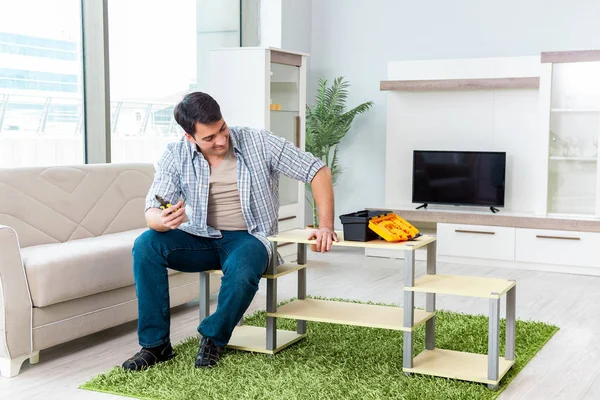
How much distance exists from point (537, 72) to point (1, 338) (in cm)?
435

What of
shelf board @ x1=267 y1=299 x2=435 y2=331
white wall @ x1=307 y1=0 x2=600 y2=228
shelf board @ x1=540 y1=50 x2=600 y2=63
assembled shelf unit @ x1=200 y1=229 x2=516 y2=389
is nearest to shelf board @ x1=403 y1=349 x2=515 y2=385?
assembled shelf unit @ x1=200 y1=229 x2=516 y2=389

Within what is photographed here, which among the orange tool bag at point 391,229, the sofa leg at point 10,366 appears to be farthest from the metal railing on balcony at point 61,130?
the orange tool bag at point 391,229

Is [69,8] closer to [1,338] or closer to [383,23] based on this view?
[1,338]

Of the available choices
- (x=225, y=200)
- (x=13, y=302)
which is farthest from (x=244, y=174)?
(x=13, y=302)

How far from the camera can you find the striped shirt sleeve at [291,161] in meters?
3.40

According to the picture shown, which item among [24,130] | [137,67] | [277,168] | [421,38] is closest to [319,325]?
[277,168]

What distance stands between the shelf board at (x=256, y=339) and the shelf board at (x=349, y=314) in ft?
0.58

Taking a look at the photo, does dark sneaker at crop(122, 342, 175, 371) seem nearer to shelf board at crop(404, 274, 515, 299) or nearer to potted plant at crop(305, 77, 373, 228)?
shelf board at crop(404, 274, 515, 299)

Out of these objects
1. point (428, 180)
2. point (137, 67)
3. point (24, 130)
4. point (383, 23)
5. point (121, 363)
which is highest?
point (383, 23)

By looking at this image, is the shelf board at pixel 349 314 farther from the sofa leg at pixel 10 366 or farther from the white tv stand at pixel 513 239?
the white tv stand at pixel 513 239

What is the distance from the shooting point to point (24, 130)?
4602mm

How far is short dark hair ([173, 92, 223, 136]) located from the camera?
3.21m

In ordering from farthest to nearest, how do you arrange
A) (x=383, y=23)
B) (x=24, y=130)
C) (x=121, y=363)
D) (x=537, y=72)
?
(x=383, y=23) → (x=537, y=72) → (x=24, y=130) → (x=121, y=363)

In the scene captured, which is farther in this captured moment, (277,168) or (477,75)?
(477,75)
